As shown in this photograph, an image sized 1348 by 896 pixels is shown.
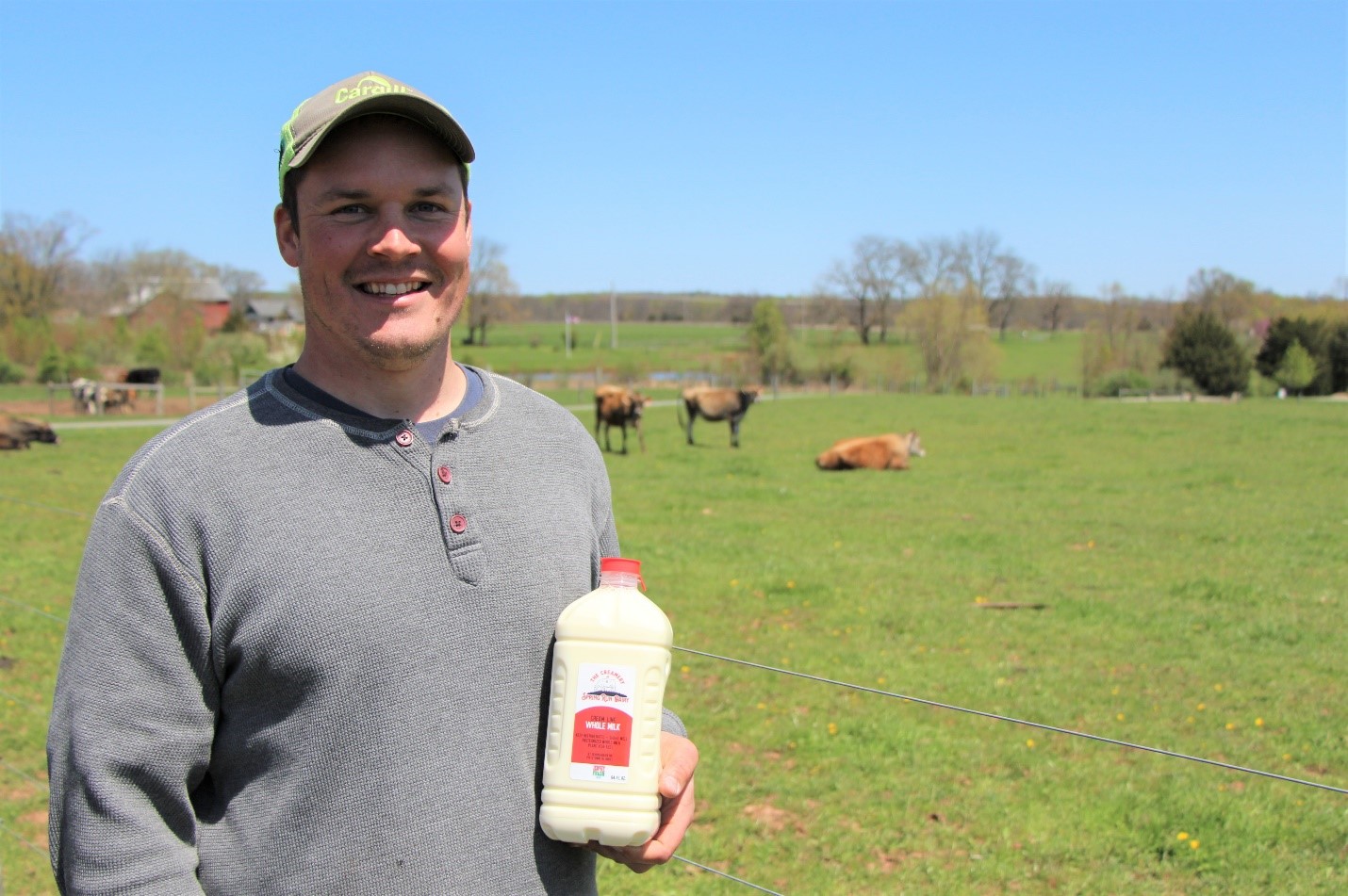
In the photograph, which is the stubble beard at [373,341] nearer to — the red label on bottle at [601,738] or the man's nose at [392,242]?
the man's nose at [392,242]

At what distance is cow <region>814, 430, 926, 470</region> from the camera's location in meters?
19.3

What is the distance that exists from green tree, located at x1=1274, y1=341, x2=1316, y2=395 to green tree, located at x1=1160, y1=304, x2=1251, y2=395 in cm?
205

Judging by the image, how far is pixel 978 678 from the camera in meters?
7.00

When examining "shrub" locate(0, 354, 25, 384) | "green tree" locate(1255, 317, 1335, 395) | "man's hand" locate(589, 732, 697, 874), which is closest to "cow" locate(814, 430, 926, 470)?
"man's hand" locate(589, 732, 697, 874)

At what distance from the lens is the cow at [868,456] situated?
19.3 metres

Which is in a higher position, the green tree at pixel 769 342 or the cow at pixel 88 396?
the green tree at pixel 769 342

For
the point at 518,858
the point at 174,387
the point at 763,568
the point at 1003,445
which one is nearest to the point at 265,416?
the point at 518,858

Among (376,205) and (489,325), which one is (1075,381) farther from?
(376,205)

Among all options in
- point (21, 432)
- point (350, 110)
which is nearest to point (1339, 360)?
point (21, 432)

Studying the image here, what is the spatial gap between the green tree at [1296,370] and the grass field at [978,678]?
42695 mm

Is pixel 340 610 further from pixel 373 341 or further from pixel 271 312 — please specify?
pixel 271 312

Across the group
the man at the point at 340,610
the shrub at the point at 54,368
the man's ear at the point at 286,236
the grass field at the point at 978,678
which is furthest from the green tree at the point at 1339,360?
the man's ear at the point at 286,236

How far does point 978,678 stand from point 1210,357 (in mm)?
57310

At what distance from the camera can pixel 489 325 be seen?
96812mm
